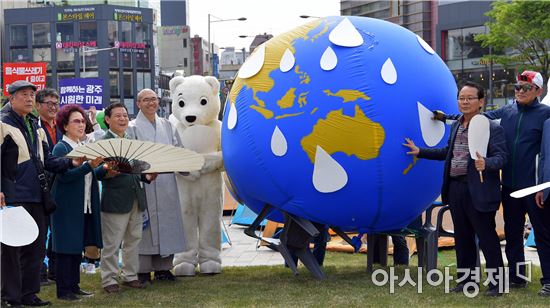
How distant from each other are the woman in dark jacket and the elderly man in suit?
2.69 meters

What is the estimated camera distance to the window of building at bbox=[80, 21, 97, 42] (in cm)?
8331

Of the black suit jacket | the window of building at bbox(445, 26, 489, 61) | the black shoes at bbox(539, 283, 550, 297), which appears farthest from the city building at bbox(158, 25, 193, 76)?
the black shoes at bbox(539, 283, 550, 297)

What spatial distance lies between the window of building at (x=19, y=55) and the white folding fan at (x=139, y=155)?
79810 millimetres

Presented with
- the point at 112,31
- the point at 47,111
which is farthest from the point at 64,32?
the point at 47,111

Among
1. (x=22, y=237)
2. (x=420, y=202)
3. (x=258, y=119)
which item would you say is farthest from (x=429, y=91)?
(x=22, y=237)

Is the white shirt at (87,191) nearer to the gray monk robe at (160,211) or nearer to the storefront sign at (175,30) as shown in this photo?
the gray monk robe at (160,211)

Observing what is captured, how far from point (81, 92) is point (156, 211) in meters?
11.6

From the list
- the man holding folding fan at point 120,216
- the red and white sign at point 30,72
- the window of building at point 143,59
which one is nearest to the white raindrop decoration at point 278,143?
the man holding folding fan at point 120,216

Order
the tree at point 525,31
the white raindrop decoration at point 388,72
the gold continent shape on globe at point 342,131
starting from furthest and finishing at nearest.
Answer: the tree at point 525,31, the white raindrop decoration at point 388,72, the gold continent shape on globe at point 342,131

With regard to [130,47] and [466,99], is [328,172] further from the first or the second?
[130,47]

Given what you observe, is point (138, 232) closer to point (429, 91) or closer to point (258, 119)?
point (258, 119)

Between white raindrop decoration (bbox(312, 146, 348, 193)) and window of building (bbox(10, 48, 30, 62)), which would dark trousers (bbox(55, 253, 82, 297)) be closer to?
white raindrop decoration (bbox(312, 146, 348, 193))

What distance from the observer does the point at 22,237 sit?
5547 mm

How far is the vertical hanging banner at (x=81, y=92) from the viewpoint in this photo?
60.8 feet
